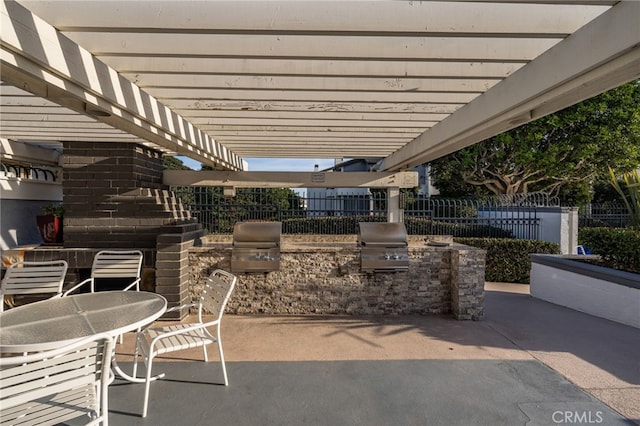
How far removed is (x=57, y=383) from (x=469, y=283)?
4916 millimetres

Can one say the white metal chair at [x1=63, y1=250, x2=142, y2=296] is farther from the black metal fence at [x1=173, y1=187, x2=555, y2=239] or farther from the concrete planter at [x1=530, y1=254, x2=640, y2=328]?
the concrete planter at [x1=530, y1=254, x2=640, y2=328]

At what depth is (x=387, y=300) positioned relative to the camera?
5.21 metres

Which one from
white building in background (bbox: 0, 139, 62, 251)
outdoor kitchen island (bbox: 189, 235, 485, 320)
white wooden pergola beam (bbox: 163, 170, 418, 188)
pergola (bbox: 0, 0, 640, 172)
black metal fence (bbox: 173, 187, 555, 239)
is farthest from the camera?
black metal fence (bbox: 173, 187, 555, 239)

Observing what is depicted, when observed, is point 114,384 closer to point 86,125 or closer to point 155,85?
point 155,85

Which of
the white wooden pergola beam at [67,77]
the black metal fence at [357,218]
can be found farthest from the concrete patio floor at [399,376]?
the black metal fence at [357,218]

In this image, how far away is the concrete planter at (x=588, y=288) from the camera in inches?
190

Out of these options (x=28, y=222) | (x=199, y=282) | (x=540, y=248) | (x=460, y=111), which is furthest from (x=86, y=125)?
(x=540, y=248)

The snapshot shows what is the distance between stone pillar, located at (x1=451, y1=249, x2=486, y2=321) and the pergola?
1.86 metres

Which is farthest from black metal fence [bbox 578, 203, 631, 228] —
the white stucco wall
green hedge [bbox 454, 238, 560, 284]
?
the white stucco wall

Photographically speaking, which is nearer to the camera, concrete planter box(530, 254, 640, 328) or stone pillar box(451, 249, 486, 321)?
concrete planter box(530, 254, 640, 328)

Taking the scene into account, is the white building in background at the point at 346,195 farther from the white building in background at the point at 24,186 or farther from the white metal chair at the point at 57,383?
the white metal chair at the point at 57,383

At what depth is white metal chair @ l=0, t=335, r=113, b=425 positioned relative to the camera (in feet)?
5.74

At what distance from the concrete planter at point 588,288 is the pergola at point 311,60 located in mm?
3394

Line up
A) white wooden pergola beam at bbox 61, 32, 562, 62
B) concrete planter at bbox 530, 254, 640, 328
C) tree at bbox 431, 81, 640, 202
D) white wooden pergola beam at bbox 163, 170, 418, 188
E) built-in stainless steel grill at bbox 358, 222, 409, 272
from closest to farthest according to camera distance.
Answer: white wooden pergola beam at bbox 61, 32, 562, 62 → concrete planter at bbox 530, 254, 640, 328 → built-in stainless steel grill at bbox 358, 222, 409, 272 → white wooden pergola beam at bbox 163, 170, 418, 188 → tree at bbox 431, 81, 640, 202
